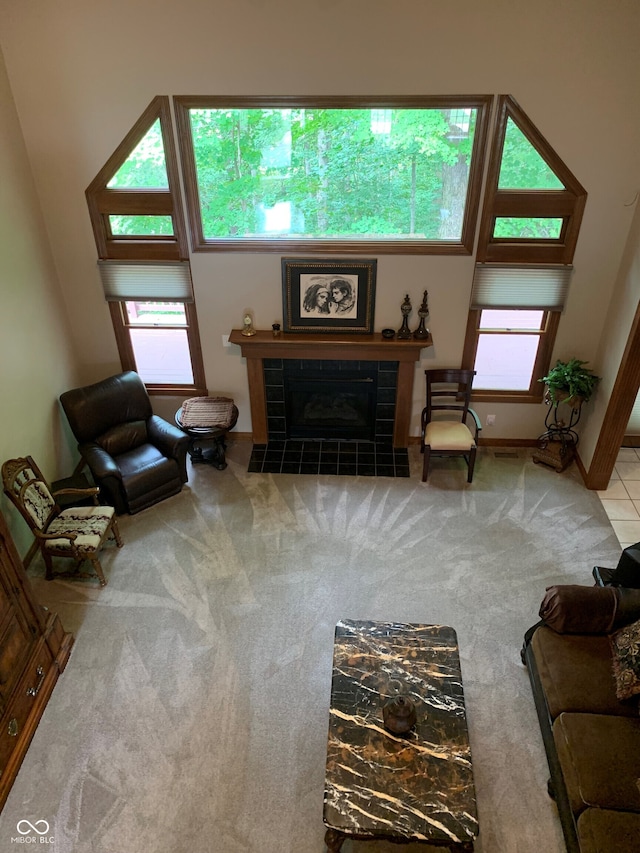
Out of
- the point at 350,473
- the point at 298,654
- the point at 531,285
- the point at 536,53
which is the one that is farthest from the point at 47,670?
the point at 536,53

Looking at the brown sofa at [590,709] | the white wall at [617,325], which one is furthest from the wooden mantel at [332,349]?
the brown sofa at [590,709]

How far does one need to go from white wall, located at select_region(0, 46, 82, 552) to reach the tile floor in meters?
5.07

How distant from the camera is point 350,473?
555 cm

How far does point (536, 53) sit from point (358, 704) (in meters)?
4.76

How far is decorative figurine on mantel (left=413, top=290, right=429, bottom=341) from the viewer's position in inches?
205

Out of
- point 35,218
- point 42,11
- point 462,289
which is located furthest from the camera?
point 462,289

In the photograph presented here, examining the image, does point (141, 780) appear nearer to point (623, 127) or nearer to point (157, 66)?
point (157, 66)

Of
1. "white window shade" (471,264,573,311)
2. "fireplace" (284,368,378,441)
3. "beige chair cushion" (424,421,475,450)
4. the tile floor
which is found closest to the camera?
the tile floor

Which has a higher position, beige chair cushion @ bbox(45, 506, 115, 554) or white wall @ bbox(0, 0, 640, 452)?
white wall @ bbox(0, 0, 640, 452)

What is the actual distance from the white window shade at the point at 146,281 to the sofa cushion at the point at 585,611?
161 inches

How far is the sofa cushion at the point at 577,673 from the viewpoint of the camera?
3.02 metres

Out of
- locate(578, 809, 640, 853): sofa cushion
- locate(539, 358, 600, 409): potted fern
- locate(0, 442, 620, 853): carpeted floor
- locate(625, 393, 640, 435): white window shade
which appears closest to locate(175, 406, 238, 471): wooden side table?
locate(0, 442, 620, 853): carpeted floor

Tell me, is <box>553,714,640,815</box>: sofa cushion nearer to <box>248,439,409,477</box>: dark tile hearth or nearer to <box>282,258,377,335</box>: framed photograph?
<box>248,439,409,477</box>: dark tile hearth

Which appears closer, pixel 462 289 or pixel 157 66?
pixel 157 66
